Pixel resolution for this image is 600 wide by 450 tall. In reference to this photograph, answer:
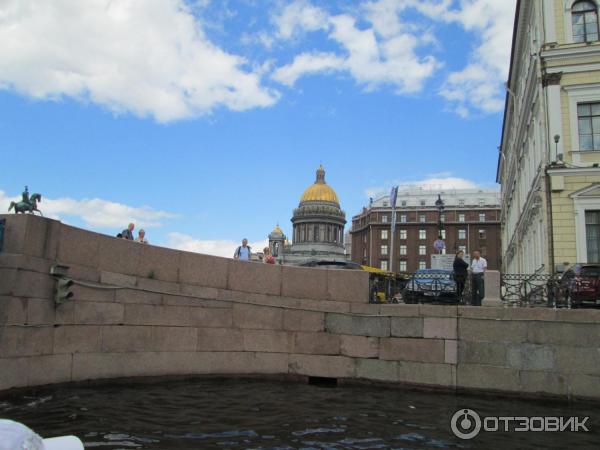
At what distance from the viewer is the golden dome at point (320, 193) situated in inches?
4309

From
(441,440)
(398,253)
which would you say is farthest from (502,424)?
(398,253)

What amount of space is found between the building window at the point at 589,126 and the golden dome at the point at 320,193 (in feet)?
299

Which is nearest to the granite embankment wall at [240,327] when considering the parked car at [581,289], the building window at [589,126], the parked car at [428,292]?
the parked car at [581,289]

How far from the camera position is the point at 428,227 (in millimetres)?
87125

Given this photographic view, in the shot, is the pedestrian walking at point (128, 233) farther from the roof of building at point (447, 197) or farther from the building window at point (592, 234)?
the roof of building at point (447, 197)

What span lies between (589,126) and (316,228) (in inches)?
3474

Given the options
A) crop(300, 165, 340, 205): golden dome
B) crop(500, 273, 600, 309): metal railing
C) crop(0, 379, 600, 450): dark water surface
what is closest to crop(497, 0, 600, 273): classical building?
crop(500, 273, 600, 309): metal railing

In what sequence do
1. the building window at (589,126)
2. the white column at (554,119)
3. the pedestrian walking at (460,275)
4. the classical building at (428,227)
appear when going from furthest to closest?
the classical building at (428,227), the white column at (554,119), the building window at (589,126), the pedestrian walking at (460,275)

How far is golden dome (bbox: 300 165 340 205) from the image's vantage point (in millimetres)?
109438

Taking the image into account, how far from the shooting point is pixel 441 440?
689 centimetres

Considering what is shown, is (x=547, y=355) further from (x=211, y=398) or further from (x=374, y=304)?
(x=211, y=398)

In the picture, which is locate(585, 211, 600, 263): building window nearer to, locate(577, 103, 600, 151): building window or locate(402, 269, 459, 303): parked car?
locate(577, 103, 600, 151): building window

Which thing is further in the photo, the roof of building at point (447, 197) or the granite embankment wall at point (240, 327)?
the roof of building at point (447, 197)

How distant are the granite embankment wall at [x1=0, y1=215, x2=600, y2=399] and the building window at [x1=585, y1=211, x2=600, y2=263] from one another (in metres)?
8.52
